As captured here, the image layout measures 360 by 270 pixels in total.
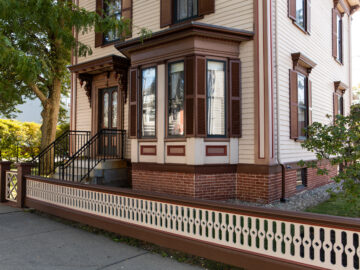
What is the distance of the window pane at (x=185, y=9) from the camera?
9297 millimetres

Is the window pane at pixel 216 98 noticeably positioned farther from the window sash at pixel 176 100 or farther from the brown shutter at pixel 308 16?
the brown shutter at pixel 308 16

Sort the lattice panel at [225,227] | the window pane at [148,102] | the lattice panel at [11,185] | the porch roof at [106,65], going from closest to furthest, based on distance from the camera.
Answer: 1. the lattice panel at [225,227]
2. the lattice panel at [11,185]
3. the window pane at [148,102]
4. the porch roof at [106,65]

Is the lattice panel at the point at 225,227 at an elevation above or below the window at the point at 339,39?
below

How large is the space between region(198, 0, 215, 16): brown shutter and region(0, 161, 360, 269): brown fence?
5.74 m

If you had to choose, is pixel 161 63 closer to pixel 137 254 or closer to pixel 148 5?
pixel 148 5

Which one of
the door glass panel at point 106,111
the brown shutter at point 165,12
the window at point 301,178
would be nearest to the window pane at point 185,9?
the brown shutter at point 165,12

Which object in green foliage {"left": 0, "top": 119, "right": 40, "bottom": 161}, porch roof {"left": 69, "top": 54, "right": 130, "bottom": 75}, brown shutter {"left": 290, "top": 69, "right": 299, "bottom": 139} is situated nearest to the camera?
brown shutter {"left": 290, "top": 69, "right": 299, "bottom": 139}

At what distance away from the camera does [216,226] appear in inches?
167

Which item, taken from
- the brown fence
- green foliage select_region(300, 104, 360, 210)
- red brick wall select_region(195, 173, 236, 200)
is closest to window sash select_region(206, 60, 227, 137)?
red brick wall select_region(195, 173, 236, 200)

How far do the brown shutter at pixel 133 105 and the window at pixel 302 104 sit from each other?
15.7 ft

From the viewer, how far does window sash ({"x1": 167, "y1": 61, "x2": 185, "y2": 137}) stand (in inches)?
321

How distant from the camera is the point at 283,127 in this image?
830cm

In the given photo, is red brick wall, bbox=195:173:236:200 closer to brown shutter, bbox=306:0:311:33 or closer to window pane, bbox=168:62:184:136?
window pane, bbox=168:62:184:136

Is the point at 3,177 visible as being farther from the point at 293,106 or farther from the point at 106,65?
the point at 293,106
